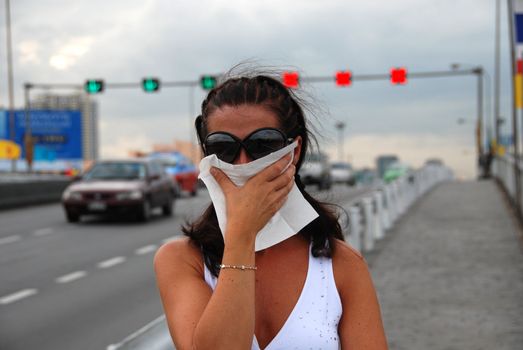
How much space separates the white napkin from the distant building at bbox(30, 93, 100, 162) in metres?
Answer: 68.7

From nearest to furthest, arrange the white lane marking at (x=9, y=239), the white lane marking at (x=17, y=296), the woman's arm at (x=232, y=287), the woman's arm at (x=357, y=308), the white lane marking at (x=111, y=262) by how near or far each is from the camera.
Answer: the woman's arm at (x=232, y=287) → the woman's arm at (x=357, y=308) → the white lane marking at (x=17, y=296) → the white lane marking at (x=111, y=262) → the white lane marking at (x=9, y=239)

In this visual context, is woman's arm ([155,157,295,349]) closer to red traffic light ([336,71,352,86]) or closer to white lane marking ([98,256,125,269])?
white lane marking ([98,256,125,269])

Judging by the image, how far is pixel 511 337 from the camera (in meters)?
7.09

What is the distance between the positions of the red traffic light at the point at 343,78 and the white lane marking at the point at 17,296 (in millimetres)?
29997

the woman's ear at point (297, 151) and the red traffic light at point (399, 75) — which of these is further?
the red traffic light at point (399, 75)

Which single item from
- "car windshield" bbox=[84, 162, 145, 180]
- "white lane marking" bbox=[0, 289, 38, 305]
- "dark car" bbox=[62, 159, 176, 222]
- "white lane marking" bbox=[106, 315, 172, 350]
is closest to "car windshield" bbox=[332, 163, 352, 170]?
"dark car" bbox=[62, 159, 176, 222]

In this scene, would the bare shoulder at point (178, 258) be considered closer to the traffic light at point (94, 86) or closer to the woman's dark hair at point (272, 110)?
the woman's dark hair at point (272, 110)

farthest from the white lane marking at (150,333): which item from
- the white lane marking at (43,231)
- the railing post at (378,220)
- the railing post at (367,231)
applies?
the white lane marking at (43,231)

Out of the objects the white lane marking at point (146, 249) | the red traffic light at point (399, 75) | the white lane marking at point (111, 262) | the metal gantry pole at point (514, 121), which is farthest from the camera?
the red traffic light at point (399, 75)

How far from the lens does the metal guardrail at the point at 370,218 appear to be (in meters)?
2.77

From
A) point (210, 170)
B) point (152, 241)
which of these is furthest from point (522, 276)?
point (210, 170)

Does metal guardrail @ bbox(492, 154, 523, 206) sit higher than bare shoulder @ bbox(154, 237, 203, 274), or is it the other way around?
bare shoulder @ bbox(154, 237, 203, 274)

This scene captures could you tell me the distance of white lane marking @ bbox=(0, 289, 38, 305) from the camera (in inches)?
386

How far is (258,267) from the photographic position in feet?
6.98
